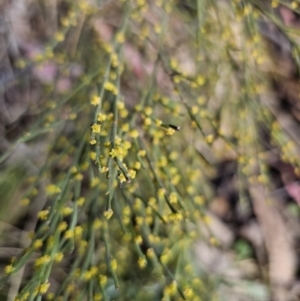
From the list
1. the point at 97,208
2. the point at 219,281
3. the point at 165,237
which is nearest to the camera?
the point at 97,208

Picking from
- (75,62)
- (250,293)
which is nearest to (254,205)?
(250,293)

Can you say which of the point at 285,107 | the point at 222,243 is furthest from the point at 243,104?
the point at 222,243

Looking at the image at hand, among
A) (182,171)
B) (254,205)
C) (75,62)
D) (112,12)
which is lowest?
(254,205)

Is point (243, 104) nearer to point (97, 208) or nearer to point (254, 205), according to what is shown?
point (254, 205)

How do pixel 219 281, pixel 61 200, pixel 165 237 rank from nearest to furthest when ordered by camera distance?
pixel 61 200, pixel 165 237, pixel 219 281

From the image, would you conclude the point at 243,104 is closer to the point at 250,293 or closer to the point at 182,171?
the point at 182,171

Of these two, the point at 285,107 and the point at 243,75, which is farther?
the point at 285,107

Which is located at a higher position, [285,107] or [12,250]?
[285,107]

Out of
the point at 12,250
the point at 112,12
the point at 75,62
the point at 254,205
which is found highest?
the point at 112,12

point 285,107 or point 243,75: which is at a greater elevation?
point 243,75
